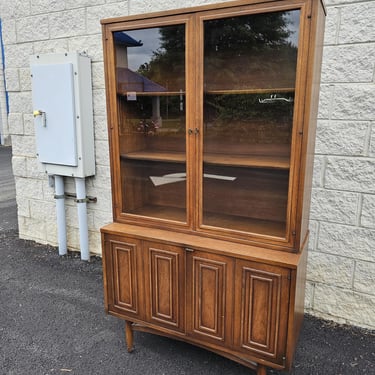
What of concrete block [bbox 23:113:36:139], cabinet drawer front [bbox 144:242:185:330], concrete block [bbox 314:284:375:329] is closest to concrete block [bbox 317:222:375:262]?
concrete block [bbox 314:284:375:329]

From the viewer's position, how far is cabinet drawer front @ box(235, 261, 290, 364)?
5.07ft

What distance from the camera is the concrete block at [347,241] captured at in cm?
205

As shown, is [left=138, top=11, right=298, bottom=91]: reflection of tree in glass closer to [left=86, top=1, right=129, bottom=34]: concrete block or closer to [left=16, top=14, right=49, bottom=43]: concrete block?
[left=86, top=1, right=129, bottom=34]: concrete block

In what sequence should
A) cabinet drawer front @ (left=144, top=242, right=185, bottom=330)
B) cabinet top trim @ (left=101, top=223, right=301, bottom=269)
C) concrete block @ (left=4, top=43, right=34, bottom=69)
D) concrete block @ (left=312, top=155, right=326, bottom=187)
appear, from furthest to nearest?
concrete block @ (left=4, top=43, right=34, bottom=69), concrete block @ (left=312, top=155, right=326, bottom=187), cabinet drawer front @ (left=144, top=242, right=185, bottom=330), cabinet top trim @ (left=101, top=223, right=301, bottom=269)

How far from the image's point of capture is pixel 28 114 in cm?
322

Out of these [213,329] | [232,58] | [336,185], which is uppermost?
[232,58]

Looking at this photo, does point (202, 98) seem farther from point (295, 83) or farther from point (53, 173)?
point (53, 173)

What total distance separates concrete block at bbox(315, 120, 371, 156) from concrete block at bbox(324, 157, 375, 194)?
50mm

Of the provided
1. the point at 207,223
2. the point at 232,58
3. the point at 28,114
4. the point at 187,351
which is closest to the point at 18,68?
the point at 28,114

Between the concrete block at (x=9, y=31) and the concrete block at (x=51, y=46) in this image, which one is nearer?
the concrete block at (x=51, y=46)

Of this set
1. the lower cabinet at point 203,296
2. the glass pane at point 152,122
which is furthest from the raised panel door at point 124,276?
the glass pane at point 152,122

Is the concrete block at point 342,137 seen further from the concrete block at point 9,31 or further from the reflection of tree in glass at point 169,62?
the concrete block at point 9,31

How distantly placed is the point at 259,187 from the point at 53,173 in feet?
6.58

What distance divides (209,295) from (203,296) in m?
0.03
